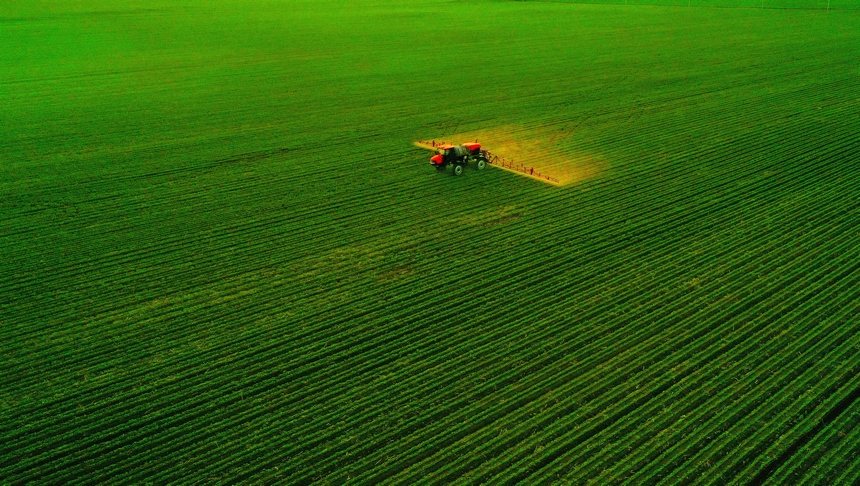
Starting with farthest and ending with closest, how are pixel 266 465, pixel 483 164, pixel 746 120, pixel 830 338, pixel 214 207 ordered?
1. pixel 746 120
2. pixel 483 164
3. pixel 214 207
4. pixel 830 338
5. pixel 266 465

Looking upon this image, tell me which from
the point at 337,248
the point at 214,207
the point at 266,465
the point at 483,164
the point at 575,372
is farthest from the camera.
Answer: the point at 483,164

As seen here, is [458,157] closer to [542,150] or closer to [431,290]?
[542,150]

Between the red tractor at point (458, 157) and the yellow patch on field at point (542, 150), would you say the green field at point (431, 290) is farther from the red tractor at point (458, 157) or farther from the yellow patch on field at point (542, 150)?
the red tractor at point (458, 157)

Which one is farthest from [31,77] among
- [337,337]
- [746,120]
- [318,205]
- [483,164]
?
[746,120]

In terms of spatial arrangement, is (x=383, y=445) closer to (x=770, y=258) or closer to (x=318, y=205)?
(x=318, y=205)

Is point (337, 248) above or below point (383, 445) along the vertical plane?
above

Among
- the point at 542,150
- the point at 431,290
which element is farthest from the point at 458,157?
the point at 431,290
